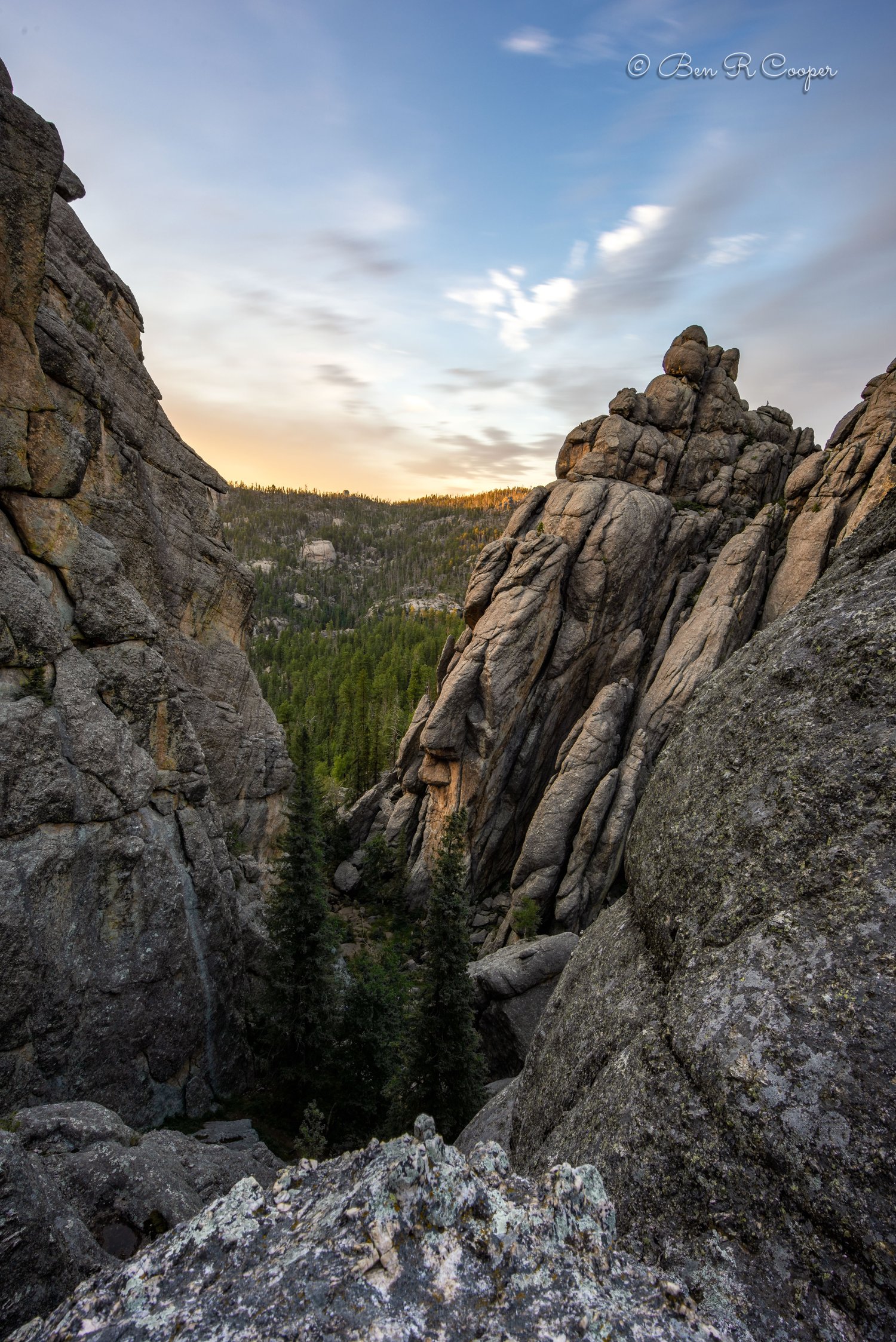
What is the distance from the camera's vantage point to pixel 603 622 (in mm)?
41969

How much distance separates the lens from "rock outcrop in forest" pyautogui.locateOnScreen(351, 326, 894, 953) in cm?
3778

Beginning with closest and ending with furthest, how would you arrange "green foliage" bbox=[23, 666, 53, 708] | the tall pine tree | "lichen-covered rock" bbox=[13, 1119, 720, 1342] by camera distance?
"lichen-covered rock" bbox=[13, 1119, 720, 1342] < "green foliage" bbox=[23, 666, 53, 708] < the tall pine tree

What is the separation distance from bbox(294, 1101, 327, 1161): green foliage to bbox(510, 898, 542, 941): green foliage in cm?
1730

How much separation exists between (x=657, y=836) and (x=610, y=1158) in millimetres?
3881

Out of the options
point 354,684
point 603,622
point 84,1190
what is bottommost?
point 84,1190

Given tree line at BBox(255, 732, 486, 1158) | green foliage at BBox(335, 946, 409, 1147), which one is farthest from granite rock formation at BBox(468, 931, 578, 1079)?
green foliage at BBox(335, 946, 409, 1147)

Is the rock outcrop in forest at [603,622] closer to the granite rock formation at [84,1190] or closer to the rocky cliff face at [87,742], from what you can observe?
the rocky cliff face at [87,742]

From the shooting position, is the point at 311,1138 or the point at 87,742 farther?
the point at 311,1138

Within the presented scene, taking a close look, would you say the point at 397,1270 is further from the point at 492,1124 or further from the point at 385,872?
the point at 385,872

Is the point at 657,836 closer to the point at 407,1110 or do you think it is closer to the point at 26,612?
the point at 26,612

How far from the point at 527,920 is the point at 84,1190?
89.7ft

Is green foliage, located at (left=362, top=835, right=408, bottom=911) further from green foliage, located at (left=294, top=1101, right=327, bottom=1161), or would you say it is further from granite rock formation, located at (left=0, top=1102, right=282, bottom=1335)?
granite rock formation, located at (left=0, top=1102, right=282, bottom=1335)

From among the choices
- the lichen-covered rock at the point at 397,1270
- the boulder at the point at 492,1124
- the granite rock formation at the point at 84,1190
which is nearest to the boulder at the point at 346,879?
the granite rock formation at the point at 84,1190

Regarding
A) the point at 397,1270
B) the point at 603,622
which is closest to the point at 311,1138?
the point at 397,1270
